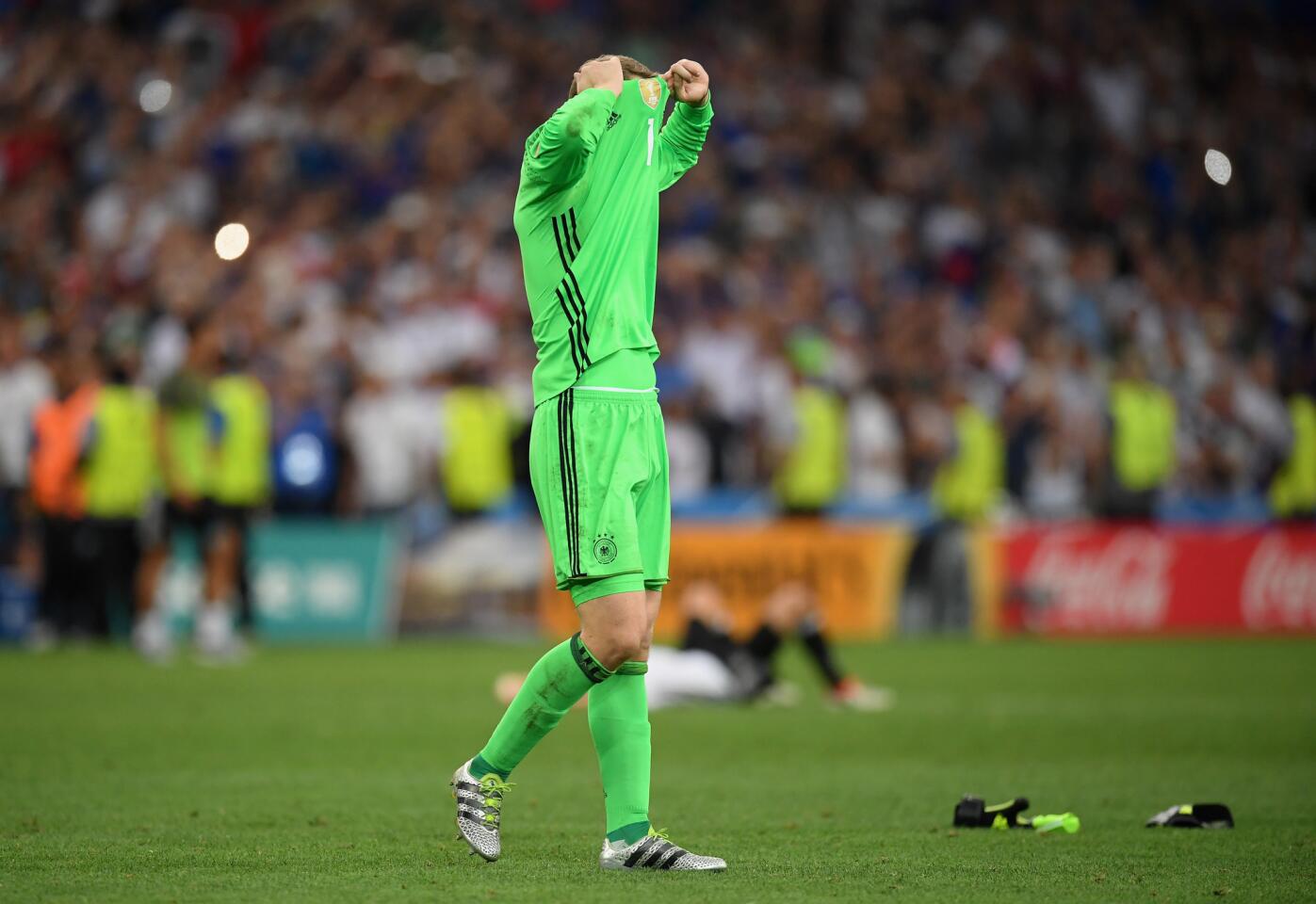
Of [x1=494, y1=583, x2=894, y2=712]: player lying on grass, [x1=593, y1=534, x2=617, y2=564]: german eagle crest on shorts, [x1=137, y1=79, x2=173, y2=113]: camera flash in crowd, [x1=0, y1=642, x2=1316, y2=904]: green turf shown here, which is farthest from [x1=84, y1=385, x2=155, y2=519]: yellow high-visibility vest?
[x1=593, y1=534, x2=617, y2=564]: german eagle crest on shorts

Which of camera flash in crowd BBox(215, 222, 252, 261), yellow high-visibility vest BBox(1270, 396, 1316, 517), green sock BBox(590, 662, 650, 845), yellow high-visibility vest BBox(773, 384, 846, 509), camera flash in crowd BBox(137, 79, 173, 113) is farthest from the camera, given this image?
camera flash in crowd BBox(137, 79, 173, 113)

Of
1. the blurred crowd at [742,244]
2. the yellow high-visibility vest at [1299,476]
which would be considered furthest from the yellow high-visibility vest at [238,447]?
the yellow high-visibility vest at [1299,476]

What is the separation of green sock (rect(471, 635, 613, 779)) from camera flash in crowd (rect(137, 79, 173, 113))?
17815mm

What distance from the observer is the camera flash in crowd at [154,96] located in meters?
22.4

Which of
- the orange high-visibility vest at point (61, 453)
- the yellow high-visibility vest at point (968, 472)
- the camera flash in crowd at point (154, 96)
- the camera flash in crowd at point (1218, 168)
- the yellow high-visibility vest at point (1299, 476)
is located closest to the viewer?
the orange high-visibility vest at point (61, 453)

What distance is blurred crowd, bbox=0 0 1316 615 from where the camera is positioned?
19.9 metres

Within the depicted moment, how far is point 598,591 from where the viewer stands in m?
5.92

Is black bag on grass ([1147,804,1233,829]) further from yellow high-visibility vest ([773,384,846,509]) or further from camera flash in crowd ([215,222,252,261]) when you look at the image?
camera flash in crowd ([215,222,252,261])

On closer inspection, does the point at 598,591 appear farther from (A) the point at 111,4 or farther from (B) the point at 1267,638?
(A) the point at 111,4

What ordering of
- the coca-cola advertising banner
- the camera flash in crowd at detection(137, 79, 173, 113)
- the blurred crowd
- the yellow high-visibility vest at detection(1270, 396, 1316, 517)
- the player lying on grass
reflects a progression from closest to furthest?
the player lying on grass < the coca-cola advertising banner < the blurred crowd < the yellow high-visibility vest at detection(1270, 396, 1316, 517) < the camera flash in crowd at detection(137, 79, 173, 113)

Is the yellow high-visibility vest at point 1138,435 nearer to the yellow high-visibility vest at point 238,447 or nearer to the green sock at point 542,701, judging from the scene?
the yellow high-visibility vest at point 238,447

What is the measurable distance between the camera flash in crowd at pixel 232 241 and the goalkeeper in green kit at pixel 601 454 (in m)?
15.6

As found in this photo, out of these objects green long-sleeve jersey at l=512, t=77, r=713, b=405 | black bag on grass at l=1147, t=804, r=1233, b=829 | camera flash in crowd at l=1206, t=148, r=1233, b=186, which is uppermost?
camera flash in crowd at l=1206, t=148, r=1233, b=186

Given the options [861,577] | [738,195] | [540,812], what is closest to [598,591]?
[540,812]
